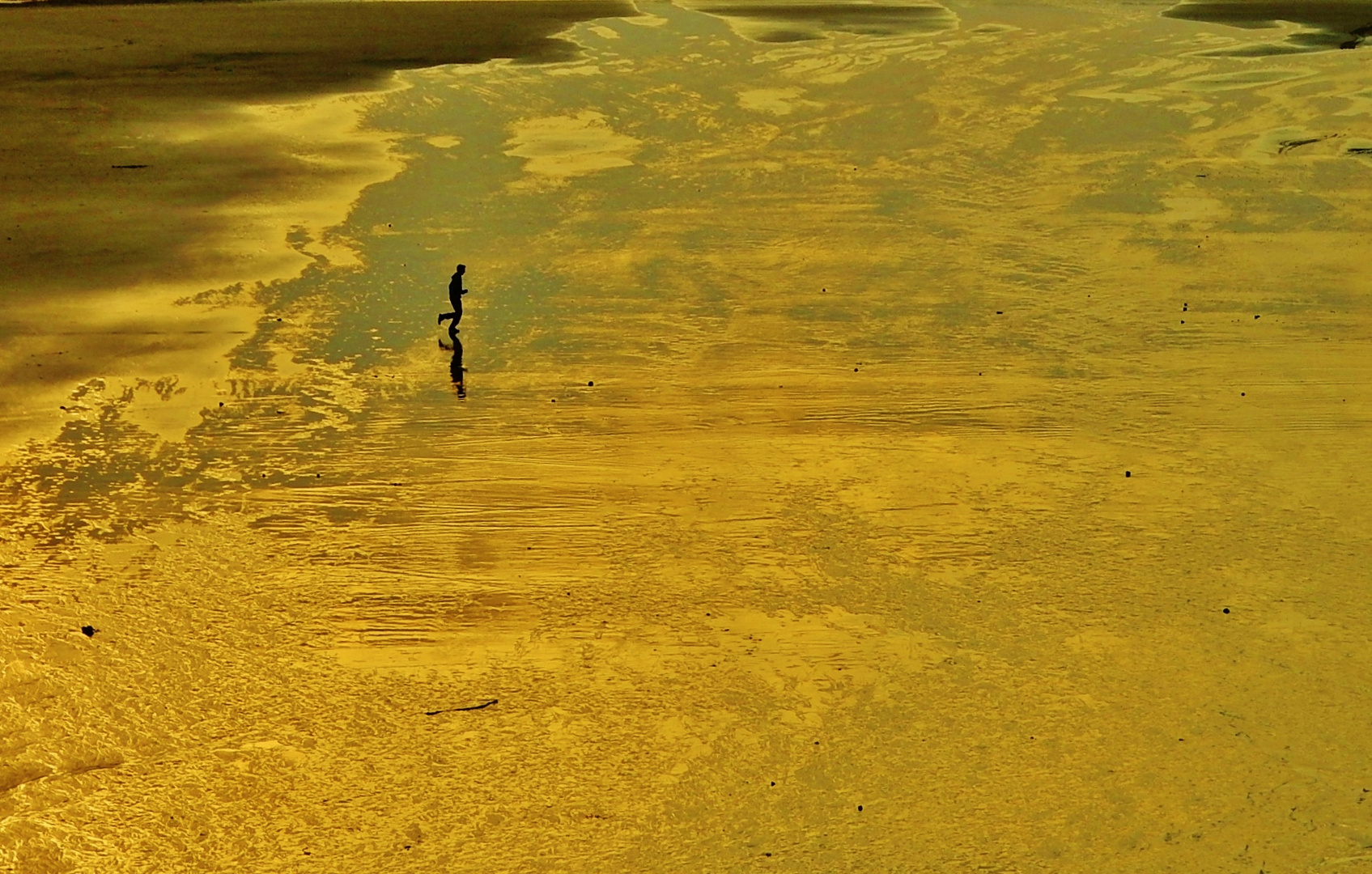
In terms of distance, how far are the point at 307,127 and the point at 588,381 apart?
1031 centimetres

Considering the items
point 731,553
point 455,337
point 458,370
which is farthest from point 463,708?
point 455,337

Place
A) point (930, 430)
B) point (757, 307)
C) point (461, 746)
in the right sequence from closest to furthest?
point (461, 746)
point (930, 430)
point (757, 307)

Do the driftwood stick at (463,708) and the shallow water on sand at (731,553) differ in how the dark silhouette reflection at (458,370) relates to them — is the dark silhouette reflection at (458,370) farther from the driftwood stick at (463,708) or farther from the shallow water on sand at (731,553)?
the driftwood stick at (463,708)

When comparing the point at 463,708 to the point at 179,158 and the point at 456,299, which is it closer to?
the point at 456,299

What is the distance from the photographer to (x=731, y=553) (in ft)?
32.1

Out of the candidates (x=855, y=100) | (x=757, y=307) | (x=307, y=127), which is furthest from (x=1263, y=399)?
(x=307, y=127)

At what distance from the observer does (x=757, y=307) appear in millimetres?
14180

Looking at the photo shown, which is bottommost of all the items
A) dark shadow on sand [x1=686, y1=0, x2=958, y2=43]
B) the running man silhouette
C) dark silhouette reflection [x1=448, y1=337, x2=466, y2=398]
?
dark silhouette reflection [x1=448, y1=337, x2=466, y2=398]

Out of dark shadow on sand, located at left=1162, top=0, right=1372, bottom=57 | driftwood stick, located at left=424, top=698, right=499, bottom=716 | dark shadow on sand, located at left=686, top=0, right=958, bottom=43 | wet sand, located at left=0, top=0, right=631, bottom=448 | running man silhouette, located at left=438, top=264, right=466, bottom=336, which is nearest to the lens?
driftwood stick, located at left=424, top=698, right=499, bottom=716

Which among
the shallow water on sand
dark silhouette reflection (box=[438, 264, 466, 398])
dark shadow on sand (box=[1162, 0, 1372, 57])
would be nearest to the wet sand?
the shallow water on sand

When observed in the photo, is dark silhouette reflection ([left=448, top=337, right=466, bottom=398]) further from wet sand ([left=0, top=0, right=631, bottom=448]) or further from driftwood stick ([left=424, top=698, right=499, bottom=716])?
driftwood stick ([left=424, top=698, right=499, bottom=716])

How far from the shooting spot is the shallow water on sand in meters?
7.39

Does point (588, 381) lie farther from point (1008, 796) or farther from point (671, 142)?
point (671, 142)

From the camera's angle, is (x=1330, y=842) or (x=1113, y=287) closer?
(x=1330, y=842)
